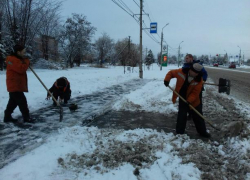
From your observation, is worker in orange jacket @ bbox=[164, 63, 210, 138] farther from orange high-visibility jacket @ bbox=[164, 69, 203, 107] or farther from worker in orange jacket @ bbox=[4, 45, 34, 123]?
worker in orange jacket @ bbox=[4, 45, 34, 123]

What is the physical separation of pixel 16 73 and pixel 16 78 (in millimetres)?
115

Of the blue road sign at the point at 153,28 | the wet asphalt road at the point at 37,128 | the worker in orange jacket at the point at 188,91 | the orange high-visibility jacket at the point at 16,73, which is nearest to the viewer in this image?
the wet asphalt road at the point at 37,128

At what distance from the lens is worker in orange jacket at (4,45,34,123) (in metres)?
4.44

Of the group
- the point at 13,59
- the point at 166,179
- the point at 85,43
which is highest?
the point at 85,43

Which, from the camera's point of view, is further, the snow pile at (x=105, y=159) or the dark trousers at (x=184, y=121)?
the dark trousers at (x=184, y=121)

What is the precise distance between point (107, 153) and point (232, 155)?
2040mm

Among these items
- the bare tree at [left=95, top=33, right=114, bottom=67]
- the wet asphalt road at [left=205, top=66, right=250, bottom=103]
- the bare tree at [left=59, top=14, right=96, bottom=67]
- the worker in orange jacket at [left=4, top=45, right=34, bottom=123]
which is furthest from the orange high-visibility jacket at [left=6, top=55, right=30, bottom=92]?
the bare tree at [left=95, top=33, right=114, bottom=67]

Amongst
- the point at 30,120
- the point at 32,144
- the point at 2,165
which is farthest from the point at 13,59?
the point at 2,165

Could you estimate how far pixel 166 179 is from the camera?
8.58 ft

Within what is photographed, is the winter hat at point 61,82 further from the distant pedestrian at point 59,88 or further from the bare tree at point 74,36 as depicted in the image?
the bare tree at point 74,36

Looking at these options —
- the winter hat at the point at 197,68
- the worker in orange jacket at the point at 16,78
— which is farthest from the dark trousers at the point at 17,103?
the winter hat at the point at 197,68

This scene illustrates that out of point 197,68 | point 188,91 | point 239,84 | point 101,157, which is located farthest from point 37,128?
point 239,84

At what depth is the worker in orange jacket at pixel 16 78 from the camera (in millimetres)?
4441

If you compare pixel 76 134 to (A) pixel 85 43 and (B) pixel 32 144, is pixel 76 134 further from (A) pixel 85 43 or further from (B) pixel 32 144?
(A) pixel 85 43
